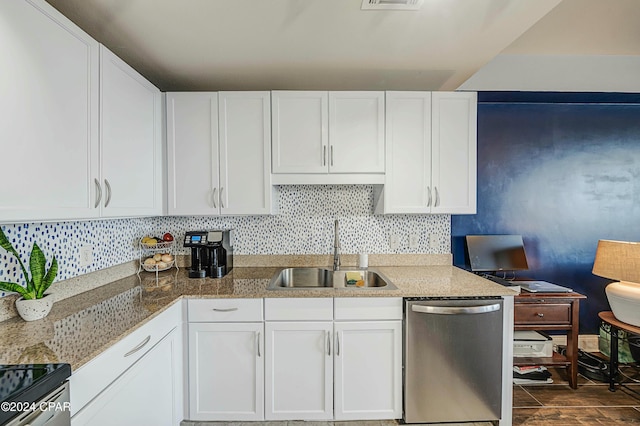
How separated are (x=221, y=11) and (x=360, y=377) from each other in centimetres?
210

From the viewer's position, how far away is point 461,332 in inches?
74.7

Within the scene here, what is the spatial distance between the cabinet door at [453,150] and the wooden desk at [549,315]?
0.82 meters

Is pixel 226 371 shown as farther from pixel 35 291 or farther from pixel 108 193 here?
pixel 108 193

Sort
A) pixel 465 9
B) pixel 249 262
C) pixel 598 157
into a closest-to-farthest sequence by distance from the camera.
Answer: pixel 465 9, pixel 249 262, pixel 598 157

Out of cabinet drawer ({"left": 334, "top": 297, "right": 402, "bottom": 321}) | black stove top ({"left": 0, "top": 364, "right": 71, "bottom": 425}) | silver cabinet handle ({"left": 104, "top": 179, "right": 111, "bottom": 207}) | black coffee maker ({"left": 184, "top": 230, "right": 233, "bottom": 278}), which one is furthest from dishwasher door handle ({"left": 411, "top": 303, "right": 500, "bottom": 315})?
silver cabinet handle ({"left": 104, "top": 179, "right": 111, "bottom": 207})

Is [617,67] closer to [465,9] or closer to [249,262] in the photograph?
[465,9]

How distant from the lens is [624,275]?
225cm

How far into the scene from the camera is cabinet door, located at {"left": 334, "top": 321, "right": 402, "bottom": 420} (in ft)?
6.31

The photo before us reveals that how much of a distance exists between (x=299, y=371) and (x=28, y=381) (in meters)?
1.31

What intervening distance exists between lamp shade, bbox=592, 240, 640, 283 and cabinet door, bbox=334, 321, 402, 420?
1655 mm

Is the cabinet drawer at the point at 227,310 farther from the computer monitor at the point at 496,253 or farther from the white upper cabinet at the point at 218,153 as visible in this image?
the computer monitor at the point at 496,253

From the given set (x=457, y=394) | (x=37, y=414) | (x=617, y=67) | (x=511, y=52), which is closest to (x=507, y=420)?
(x=457, y=394)

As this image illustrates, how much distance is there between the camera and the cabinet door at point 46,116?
1144 millimetres

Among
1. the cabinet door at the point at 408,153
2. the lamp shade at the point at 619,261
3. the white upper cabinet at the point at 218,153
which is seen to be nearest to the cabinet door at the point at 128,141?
the white upper cabinet at the point at 218,153
